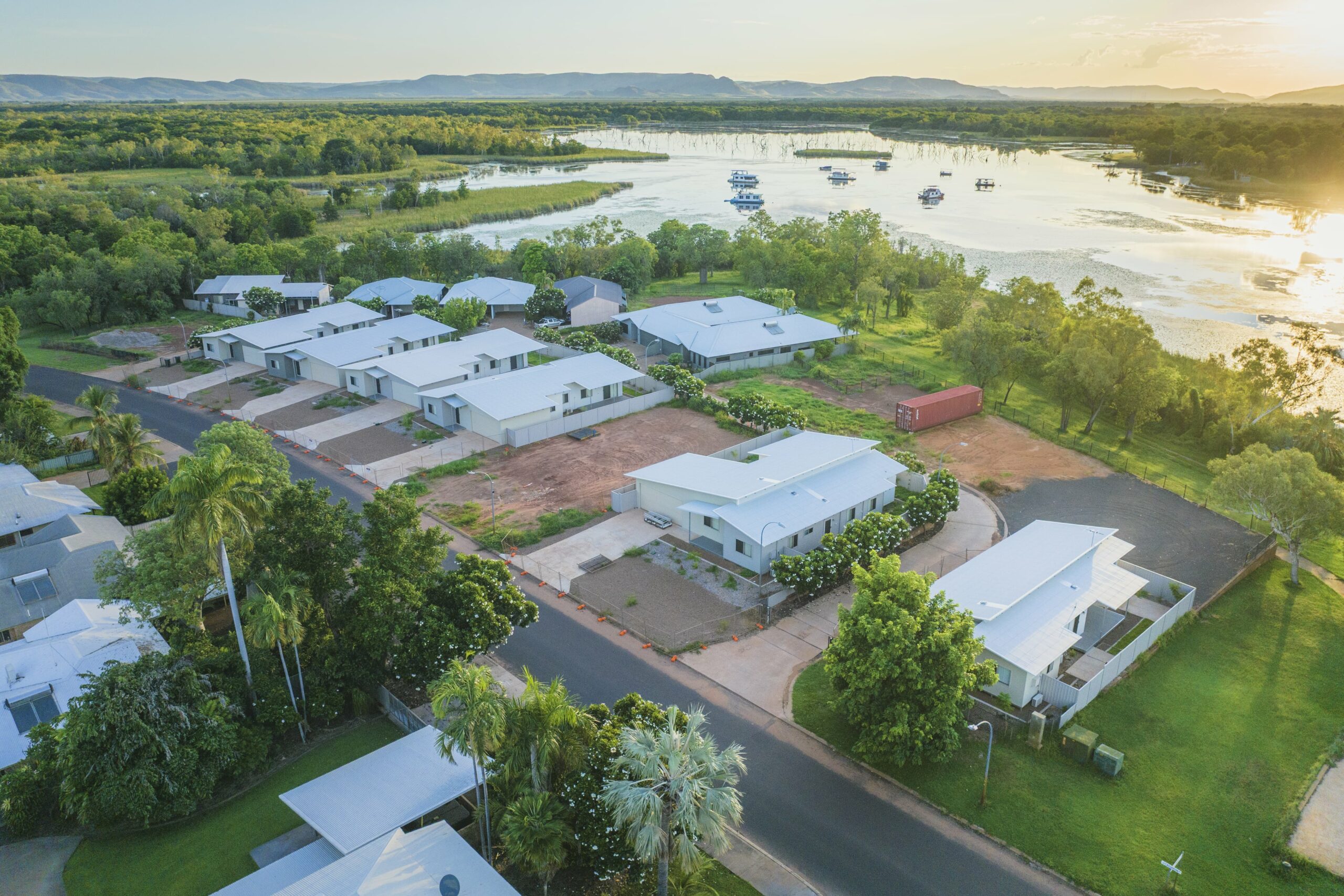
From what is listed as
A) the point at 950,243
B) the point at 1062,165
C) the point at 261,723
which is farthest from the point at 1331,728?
the point at 1062,165

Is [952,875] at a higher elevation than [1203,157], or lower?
lower

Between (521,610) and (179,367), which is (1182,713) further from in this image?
(179,367)

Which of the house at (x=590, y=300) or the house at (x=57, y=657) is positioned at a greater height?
the house at (x=590, y=300)

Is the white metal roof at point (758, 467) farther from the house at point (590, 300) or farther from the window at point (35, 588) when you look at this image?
the house at point (590, 300)

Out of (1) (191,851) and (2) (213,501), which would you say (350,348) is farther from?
(1) (191,851)

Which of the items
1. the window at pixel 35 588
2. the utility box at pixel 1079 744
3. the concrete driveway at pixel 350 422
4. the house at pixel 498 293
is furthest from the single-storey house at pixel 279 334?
the utility box at pixel 1079 744

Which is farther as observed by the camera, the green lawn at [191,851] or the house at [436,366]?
the house at [436,366]

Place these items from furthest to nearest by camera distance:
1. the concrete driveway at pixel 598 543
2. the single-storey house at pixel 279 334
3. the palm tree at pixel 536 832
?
the single-storey house at pixel 279 334
the concrete driveway at pixel 598 543
the palm tree at pixel 536 832
